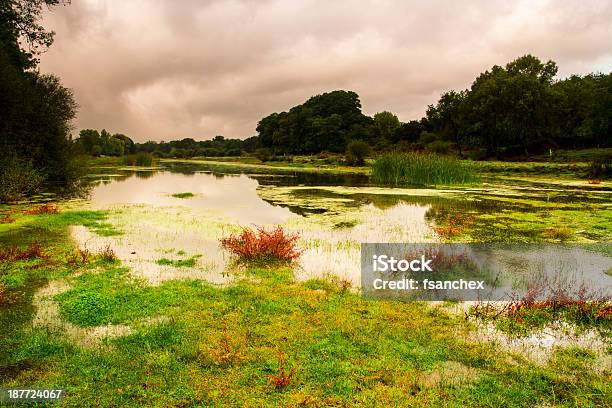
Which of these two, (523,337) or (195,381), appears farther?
(523,337)

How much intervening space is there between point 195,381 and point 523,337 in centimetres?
506

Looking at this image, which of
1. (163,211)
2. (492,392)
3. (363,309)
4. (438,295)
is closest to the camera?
(492,392)

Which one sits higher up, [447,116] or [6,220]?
[447,116]

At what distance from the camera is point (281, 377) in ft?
15.9

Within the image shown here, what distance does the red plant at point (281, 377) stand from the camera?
4.76 meters

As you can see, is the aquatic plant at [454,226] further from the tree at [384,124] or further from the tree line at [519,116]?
the tree at [384,124]

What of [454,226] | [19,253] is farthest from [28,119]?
[454,226]

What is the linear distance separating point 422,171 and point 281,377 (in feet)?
104

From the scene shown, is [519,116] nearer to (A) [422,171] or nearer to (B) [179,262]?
(A) [422,171]

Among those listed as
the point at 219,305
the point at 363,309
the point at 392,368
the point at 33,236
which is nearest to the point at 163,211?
the point at 33,236

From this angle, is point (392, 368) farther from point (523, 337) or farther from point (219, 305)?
point (219, 305)

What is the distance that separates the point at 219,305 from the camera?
7.24 meters

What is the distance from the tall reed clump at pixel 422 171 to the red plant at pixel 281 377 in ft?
98.7

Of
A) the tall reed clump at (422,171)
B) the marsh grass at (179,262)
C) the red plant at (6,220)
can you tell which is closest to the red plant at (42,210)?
the red plant at (6,220)
